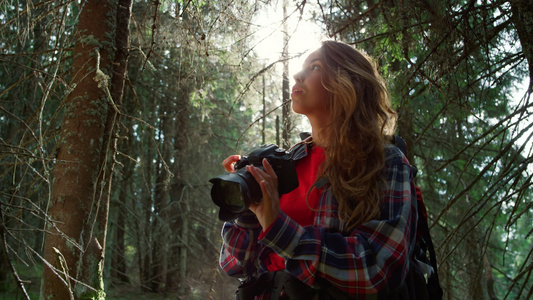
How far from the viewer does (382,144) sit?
4.86 feet

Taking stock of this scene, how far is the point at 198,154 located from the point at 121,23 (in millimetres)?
8301

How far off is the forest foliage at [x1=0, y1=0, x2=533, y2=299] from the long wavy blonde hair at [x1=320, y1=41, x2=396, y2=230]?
0.83 m

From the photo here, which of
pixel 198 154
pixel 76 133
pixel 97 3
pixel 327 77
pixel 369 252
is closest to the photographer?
pixel 369 252

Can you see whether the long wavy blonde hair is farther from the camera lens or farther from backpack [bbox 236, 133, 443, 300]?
the camera lens

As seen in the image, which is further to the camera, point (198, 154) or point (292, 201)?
point (198, 154)

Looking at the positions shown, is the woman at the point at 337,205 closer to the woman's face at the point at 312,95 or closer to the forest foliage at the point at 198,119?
the woman's face at the point at 312,95

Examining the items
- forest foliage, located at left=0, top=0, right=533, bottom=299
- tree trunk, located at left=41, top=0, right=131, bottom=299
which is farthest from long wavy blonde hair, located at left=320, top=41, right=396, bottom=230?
tree trunk, located at left=41, top=0, right=131, bottom=299

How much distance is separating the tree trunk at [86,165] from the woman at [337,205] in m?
0.87

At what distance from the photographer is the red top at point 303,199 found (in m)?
1.54

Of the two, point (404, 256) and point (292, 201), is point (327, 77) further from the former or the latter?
point (404, 256)

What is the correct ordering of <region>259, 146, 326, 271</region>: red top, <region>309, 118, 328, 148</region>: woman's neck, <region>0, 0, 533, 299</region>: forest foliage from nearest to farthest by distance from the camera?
<region>259, 146, 326, 271</region>: red top → <region>309, 118, 328, 148</region>: woman's neck → <region>0, 0, 533, 299</region>: forest foliage

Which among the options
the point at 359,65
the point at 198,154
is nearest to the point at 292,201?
the point at 359,65

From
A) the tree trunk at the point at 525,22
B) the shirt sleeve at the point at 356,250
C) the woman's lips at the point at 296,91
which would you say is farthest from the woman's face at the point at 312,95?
the tree trunk at the point at 525,22

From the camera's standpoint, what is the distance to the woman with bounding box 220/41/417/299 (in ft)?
4.07
